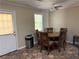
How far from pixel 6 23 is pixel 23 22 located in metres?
1.05

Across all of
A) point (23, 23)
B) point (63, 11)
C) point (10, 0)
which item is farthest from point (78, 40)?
point (10, 0)

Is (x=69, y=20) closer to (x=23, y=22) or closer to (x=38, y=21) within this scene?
(x=38, y=21)

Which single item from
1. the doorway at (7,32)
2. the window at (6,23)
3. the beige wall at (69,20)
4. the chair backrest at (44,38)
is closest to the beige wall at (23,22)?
the doorway at (7,32)

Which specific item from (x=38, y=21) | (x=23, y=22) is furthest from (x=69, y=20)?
(x=23, y=22)

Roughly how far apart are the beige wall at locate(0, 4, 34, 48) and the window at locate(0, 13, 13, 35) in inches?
14.8

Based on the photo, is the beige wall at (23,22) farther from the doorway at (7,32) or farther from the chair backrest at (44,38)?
the chair backrest at (44,38)

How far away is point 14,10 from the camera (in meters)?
4.59

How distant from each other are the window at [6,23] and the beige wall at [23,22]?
375mm

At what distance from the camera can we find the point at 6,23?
4.38 m

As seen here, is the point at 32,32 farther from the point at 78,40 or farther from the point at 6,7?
the point at 78,40

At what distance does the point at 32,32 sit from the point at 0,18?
2.31 m

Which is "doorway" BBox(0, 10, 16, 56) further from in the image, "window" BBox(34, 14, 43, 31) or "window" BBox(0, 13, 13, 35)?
"window" BBox(34, 14, 43, 31)

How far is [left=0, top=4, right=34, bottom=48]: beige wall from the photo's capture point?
4.84 m

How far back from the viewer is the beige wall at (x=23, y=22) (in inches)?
191
